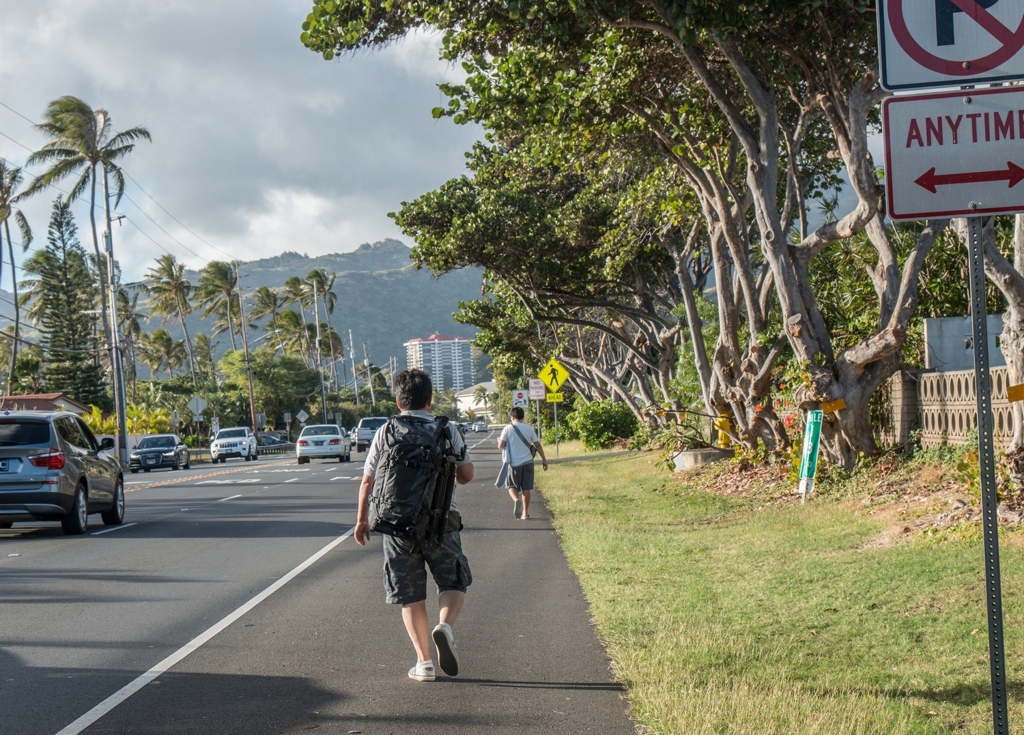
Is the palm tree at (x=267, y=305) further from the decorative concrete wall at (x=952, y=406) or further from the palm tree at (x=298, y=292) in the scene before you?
the decorative concrete wall at (x=952, y=406)

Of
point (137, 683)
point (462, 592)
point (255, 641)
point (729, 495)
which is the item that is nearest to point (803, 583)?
point (462, 592)

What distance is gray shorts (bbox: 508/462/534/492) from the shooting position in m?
16.4

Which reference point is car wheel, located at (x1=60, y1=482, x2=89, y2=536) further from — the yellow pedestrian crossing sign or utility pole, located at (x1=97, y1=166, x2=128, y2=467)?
utility pole, located at (x1=97, y1=166, x2=128, y2=467)

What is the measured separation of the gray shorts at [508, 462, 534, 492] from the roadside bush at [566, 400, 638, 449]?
981 inches

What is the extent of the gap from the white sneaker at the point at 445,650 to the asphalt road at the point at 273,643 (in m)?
0.13

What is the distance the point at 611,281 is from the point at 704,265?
9.45 ft

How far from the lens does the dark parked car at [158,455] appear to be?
4556 centimetres

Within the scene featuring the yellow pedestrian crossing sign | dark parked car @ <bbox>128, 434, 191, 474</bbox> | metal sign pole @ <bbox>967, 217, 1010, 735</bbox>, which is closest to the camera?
metal sign pole @ <bbox>967, 217, 1010, 735</bbox>

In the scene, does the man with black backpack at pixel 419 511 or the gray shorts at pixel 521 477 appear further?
the gray shorts at pixel 521 477

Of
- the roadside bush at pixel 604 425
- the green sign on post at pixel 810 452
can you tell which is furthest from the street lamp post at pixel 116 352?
the green sign on post at pixel 810 452

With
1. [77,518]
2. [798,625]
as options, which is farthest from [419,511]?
[77,518]

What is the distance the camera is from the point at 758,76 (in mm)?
15797

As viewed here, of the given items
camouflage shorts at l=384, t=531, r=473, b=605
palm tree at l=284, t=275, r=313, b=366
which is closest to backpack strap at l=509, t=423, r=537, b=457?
camouflage shorts at l=384, t=531, r=473, b=605

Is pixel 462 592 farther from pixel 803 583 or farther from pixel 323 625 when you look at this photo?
Answer: pixel 803 583
